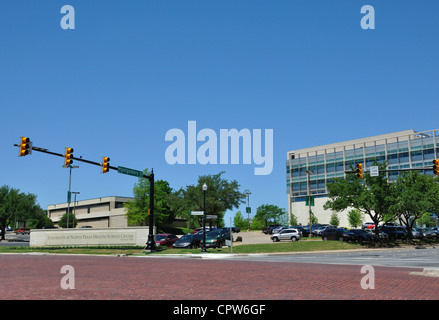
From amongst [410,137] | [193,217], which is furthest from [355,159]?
[193,217]

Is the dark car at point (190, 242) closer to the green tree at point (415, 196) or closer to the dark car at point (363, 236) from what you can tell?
the green tree at point (415, 196)

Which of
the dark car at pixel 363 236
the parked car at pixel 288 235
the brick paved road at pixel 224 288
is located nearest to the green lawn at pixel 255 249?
the dark car at pixel 363 236

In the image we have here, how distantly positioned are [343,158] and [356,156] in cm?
378

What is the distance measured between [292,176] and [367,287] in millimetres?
108243

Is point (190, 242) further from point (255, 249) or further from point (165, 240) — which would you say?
point (255, 249)

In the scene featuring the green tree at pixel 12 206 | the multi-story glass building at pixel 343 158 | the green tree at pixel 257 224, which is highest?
the multi-story glass building at pixel 343 158

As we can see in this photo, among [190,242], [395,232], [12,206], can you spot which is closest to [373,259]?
[190,242]

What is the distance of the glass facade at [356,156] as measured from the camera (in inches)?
3647

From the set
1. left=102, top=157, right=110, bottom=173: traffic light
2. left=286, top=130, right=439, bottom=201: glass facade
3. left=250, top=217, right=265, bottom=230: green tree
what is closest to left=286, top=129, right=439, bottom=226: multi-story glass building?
left=286, top=130, right=439, bottom=201: glass facade

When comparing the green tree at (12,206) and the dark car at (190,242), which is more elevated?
the green tree at (12,206)

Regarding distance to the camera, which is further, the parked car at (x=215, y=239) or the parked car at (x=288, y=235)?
the parked car at (x=288, y=235)
